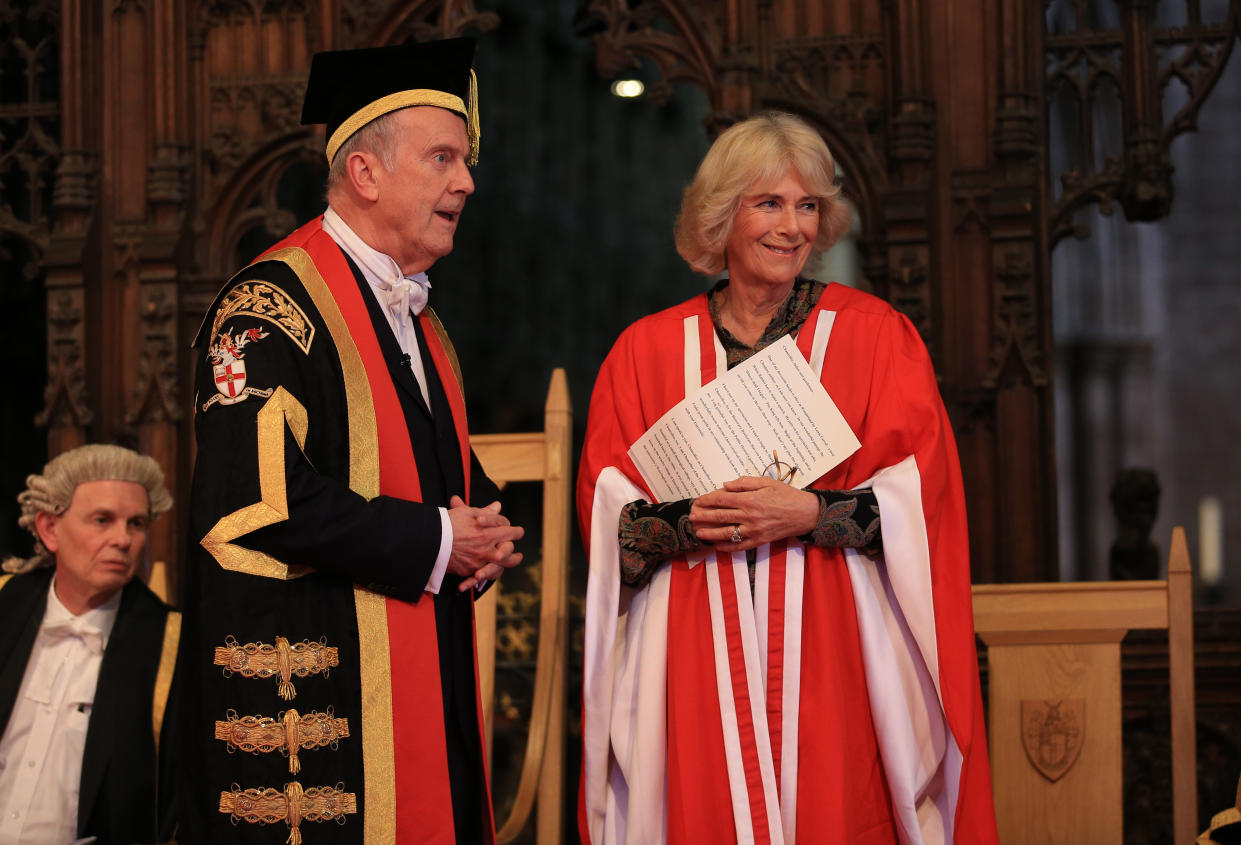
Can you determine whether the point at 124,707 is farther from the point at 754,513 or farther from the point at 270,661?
the point at 754,513

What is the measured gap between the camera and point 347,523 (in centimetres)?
251

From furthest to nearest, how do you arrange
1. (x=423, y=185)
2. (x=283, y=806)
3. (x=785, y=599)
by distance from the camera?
1. (x=785, y=599)
2. (x=423, y=185)
3. (x=283, y=806)

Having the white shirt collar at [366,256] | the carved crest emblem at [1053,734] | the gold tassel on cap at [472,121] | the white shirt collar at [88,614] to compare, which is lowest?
the carved crest emblem at [1053,734]

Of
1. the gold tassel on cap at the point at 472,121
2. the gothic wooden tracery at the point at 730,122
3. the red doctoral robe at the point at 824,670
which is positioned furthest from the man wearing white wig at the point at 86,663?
the gold tassel on cap at the point at 472,121

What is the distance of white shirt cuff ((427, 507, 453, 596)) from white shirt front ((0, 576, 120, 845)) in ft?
5.04

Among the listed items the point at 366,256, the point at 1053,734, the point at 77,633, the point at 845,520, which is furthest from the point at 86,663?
the point at 1053,734

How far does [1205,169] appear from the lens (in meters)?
10.3

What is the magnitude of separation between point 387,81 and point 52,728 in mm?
1968

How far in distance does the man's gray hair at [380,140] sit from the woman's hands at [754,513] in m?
0.92

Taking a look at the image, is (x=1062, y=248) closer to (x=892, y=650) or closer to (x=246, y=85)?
(x=246, y=85)

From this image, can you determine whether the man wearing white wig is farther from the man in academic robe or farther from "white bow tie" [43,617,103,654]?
the man in academic robe

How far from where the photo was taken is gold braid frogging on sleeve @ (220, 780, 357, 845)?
2.48 metres

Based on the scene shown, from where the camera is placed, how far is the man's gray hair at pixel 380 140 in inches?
111

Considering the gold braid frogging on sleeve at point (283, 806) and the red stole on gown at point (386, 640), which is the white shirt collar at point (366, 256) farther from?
the gold braid frogging on sleeve at point (283, 806)
